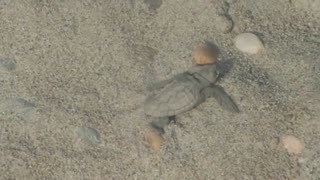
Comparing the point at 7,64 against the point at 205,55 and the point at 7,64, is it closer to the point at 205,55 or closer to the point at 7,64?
the point at 7,64

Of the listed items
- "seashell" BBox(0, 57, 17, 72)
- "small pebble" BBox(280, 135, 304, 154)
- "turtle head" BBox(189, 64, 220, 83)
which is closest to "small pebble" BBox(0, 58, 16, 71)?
"seashell" BBox(0, 57, 17, 72)

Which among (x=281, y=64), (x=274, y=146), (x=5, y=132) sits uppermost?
(x=281, y=64)

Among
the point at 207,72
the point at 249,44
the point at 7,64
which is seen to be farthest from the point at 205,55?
the point at 7,64

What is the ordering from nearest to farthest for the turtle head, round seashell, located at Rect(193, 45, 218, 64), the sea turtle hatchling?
the sea turtle hatchling
the turtle head
round seashell, located at Rect(193, 45, 218, 64)

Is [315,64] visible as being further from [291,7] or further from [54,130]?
[54,130]

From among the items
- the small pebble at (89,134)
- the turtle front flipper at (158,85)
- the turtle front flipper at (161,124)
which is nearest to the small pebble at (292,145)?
the turtle front flipper at (161,124)

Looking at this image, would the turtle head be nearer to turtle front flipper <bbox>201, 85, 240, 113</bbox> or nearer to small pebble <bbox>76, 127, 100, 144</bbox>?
turtle front flipper <bbox>201, 85, 240, 113</bbox>

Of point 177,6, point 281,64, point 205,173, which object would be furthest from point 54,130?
point 281,64
